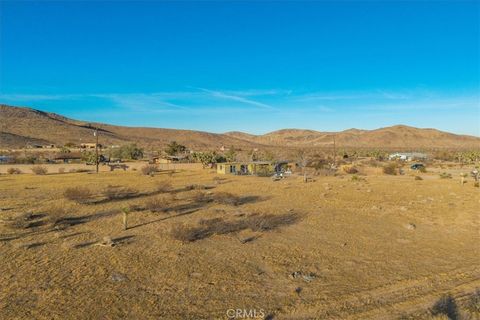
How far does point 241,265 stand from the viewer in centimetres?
1088

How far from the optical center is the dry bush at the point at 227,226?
1359 centimetres

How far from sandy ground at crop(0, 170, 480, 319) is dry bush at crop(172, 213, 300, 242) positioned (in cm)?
33

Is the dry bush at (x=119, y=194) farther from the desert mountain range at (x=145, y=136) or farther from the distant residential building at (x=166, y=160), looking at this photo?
the desert mountain range at (x=145, y=136)

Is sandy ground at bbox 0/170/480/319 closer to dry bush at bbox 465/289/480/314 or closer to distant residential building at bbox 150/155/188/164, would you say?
dry bush at bbox 465/289/480/314

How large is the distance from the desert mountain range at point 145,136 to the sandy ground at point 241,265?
9479cm

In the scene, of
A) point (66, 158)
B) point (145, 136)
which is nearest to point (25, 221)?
point (66, 158)

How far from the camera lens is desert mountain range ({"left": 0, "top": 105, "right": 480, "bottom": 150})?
116 m

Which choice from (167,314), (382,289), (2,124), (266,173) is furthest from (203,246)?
(2,124)

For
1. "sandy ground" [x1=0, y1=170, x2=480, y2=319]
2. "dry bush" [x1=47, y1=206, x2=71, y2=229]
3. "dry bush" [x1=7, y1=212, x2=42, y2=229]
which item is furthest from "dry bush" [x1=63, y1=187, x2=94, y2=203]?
"dry bush" [x1=7, y1=212, x2=42, y2=229]

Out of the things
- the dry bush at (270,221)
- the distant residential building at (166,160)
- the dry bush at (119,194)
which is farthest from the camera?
the distant residential building at (166,160)

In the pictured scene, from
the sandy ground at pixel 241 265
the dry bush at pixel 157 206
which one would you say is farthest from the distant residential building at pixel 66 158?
the dry bush at pixel 157 206

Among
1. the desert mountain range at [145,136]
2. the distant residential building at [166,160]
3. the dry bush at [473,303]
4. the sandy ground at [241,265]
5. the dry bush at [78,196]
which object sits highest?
the desert mountain range at [145,136]

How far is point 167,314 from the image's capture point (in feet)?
25.4

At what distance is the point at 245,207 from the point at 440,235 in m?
9.39
